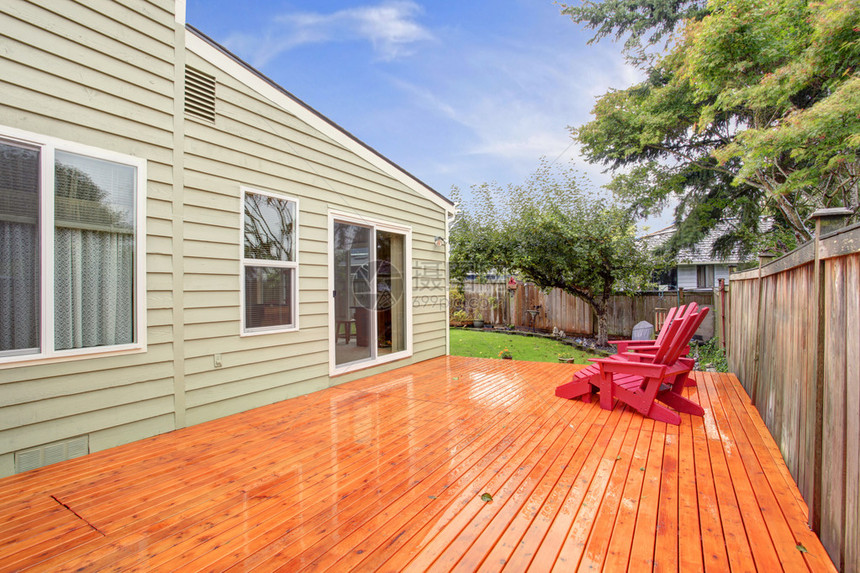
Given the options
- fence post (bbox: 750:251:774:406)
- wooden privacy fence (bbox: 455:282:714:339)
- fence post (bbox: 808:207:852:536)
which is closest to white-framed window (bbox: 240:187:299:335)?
fence post (bbox: 808:207:852:536)

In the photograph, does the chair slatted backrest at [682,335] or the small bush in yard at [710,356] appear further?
the small bush in yard at [710,356]

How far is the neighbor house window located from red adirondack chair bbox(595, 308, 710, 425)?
1375cm

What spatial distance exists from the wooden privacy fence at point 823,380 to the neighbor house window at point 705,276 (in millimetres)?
14417

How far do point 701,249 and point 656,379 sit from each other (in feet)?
46.9

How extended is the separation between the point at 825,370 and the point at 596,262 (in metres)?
8.01

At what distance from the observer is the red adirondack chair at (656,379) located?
329 cm

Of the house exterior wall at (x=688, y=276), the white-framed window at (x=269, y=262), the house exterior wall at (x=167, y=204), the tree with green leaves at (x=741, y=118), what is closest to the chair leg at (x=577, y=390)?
the house exterior wall at (x=167, y=204)

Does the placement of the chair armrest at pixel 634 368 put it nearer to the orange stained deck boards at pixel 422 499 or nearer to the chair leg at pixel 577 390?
the chair leg at pixel 577 390

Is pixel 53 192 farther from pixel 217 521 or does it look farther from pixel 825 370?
pixel 825 370

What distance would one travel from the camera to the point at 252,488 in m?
2.27

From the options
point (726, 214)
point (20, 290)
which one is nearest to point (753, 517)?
point (20, 290)

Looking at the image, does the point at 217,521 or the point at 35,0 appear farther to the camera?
the point at 35,0

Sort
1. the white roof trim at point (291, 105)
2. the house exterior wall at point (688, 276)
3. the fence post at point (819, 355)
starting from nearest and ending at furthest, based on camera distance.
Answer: the fence post at point (819, 355)
the white roof trim at point (291, 105)
the house exterior wall at point (688, 276)

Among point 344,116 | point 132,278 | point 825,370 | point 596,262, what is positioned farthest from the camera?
point 344,116
